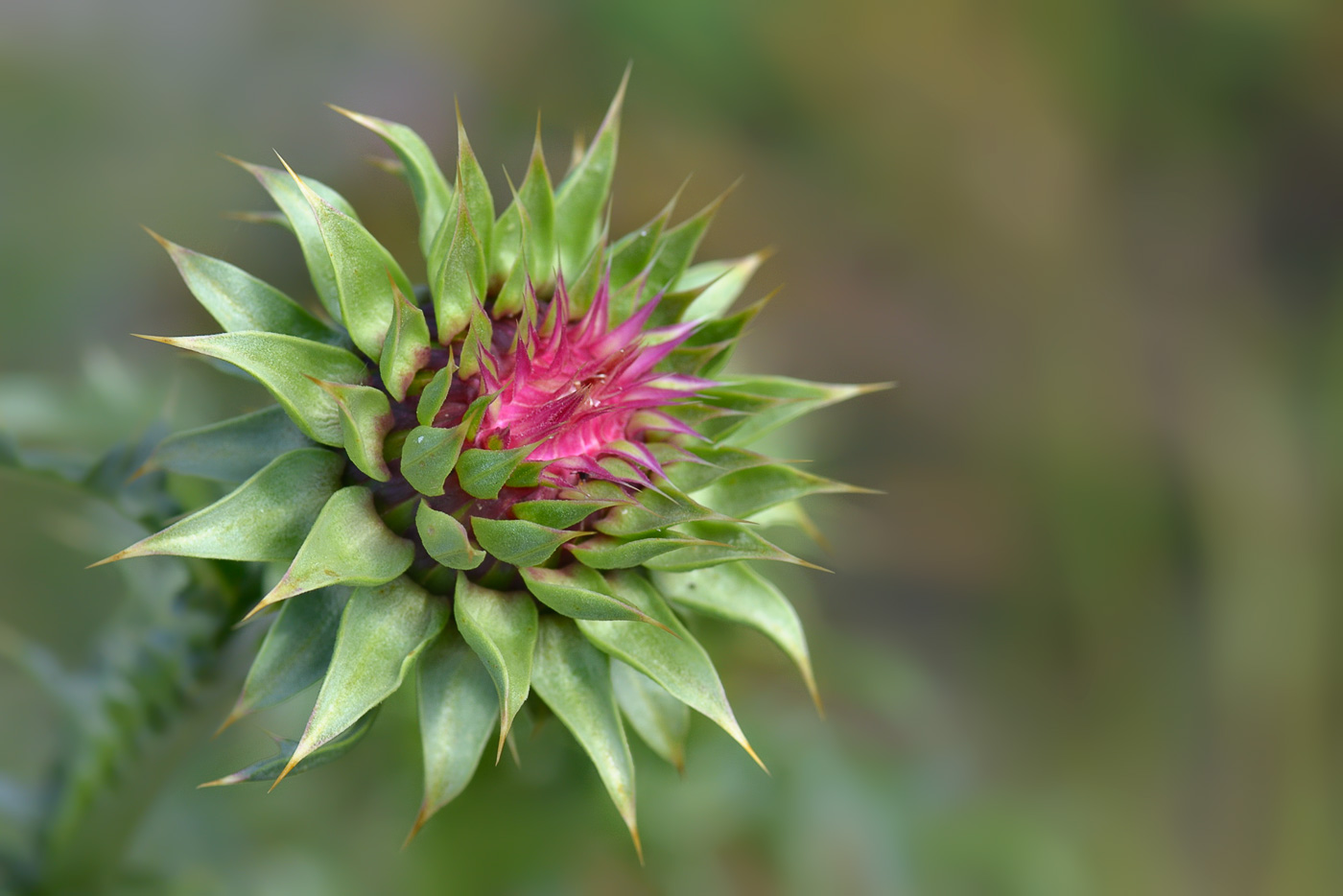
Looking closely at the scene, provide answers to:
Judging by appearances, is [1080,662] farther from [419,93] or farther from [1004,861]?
[419,93]

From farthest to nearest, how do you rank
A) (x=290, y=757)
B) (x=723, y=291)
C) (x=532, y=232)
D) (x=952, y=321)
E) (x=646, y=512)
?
(x=952, y=321), (x=723, y=291), (x=532, y=232), (x=646, y=512), (x=290, y=757)

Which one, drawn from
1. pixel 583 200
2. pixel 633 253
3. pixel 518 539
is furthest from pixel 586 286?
pixel 518 539

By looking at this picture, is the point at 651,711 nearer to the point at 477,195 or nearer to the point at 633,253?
the point at 633,253

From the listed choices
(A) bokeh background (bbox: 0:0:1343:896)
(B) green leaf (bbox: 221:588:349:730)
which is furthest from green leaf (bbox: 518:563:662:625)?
(A) bokeh background (bbox: 0:0:1343:896)

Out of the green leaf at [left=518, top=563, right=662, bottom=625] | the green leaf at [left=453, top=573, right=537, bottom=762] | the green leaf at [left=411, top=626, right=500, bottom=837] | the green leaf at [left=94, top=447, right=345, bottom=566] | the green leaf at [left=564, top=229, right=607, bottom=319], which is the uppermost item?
the green leaf at [left=564, top=229, right=607, bottom=319]

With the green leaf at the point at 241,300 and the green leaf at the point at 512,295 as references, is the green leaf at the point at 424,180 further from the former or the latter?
the green leaf at the point at 241,300

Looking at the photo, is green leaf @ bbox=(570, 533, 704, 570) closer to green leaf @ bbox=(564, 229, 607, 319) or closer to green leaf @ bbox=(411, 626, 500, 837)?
green leaf @ bbox=(411, 626, 500, 837)

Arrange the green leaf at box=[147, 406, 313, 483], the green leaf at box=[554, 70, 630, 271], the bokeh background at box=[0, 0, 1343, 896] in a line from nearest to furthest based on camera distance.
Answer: the green leaf at box=[147, 406, 313, 483]
the green leaf at box=[554, 70, 630, 271]
the bokeh background at box=[0, 0, 1343, 896]

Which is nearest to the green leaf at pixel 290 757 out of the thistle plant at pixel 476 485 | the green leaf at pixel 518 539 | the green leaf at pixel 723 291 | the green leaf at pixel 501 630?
the thistle plant at pixel 476 485

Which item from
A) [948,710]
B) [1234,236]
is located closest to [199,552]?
[948,710]
